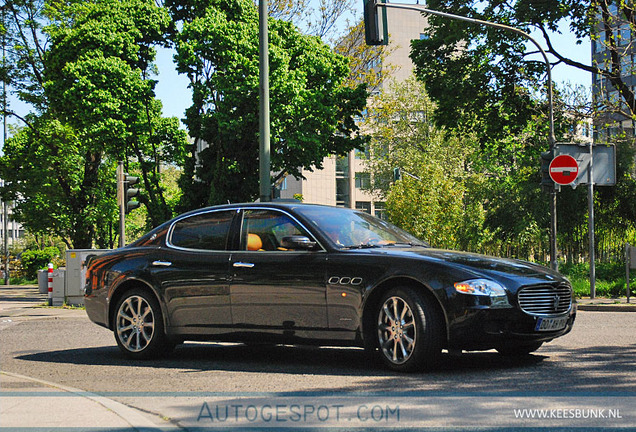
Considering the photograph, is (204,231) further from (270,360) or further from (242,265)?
(270,360)

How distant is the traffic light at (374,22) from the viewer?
53.2 ft

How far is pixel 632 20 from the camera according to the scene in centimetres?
2612

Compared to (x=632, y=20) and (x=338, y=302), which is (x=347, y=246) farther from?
(x=632, y=20)

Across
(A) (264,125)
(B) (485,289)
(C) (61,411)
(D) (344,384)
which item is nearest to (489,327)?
(B) (485,289)

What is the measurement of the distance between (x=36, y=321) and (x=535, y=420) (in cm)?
1209

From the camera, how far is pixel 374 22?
16.3 m

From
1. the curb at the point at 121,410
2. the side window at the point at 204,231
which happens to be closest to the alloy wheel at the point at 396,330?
the side window at the point at 204,231

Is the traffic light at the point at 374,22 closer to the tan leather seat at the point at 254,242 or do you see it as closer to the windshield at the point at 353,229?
the windshield at the point at 353,229

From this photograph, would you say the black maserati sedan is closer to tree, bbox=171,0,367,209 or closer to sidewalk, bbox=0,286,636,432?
sidewalk, bbox=0,286,636,432

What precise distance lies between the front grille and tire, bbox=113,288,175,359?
12.3 feet

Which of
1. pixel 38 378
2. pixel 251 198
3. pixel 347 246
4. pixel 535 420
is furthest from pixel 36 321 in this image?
pixel 251 198

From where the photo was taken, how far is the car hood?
7258 mm

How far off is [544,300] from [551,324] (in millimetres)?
221

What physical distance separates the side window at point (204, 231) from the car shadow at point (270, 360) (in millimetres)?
1210
